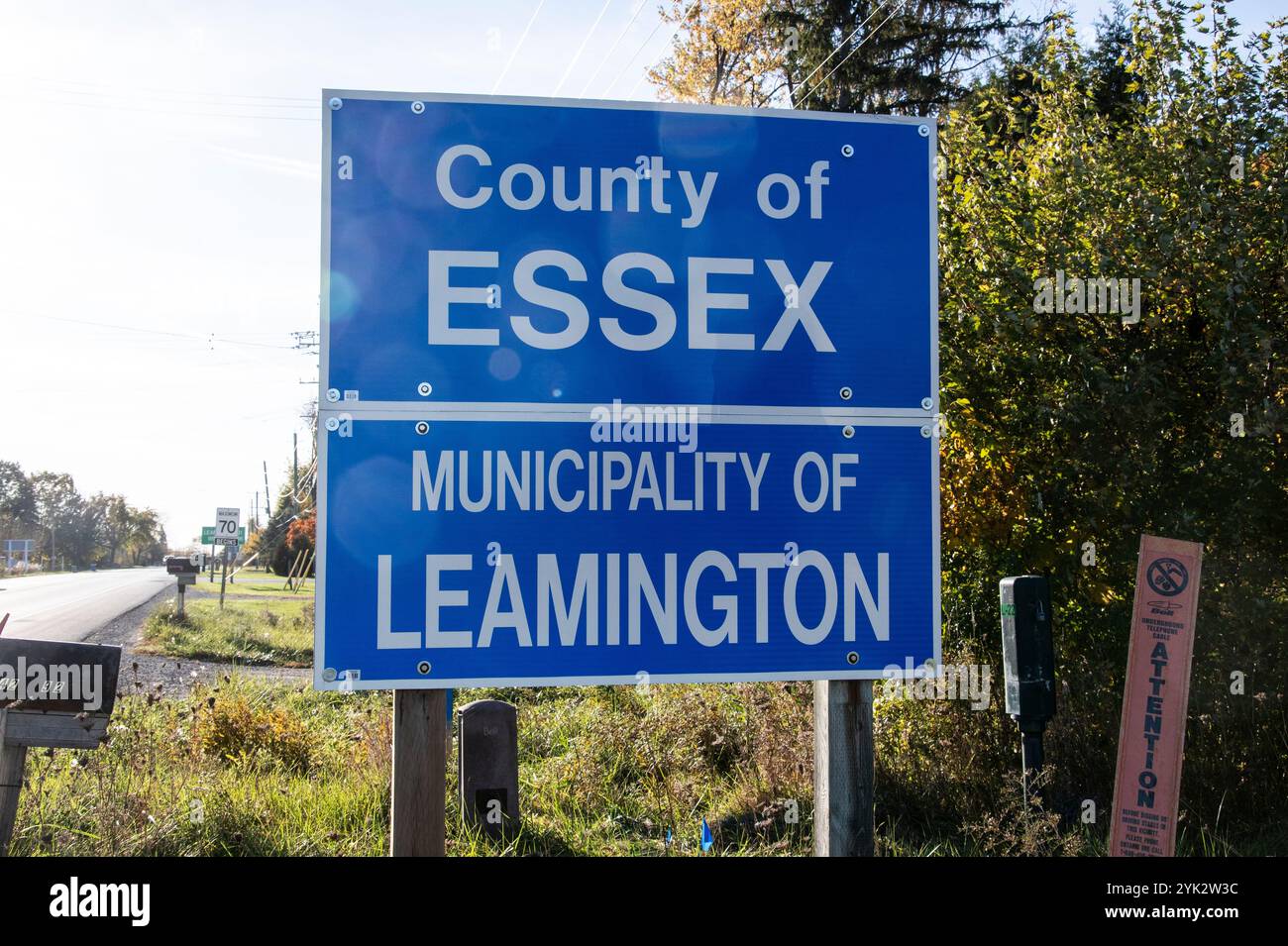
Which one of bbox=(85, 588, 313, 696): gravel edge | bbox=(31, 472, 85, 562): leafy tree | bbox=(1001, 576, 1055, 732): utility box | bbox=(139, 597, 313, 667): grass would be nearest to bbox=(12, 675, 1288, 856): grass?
bbox=(1001, 576, 1055, 732): utility box

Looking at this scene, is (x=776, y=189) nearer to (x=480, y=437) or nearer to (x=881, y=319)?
(x=881, y=319)

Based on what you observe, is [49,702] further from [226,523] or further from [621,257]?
[226,523]

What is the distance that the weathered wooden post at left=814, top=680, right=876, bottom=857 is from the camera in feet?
8.44

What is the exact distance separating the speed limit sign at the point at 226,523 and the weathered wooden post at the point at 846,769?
28.7 meters

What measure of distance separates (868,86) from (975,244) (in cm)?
1567

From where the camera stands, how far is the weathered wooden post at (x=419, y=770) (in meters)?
2.41

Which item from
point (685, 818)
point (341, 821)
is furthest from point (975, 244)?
point (341, 821)

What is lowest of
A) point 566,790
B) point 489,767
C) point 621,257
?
point 566,790

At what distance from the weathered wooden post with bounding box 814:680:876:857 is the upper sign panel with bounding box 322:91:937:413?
0.71 meters

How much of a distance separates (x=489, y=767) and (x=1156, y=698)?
334cm

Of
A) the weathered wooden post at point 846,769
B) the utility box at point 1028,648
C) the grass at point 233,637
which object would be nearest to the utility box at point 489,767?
the utility box at point 1028,648

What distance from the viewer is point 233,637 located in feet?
70.3

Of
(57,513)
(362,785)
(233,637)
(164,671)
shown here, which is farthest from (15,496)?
(362,785)

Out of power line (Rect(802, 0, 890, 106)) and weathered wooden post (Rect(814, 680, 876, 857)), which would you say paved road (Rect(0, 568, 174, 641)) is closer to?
power line (Rect(802, 0, 890, 106))
